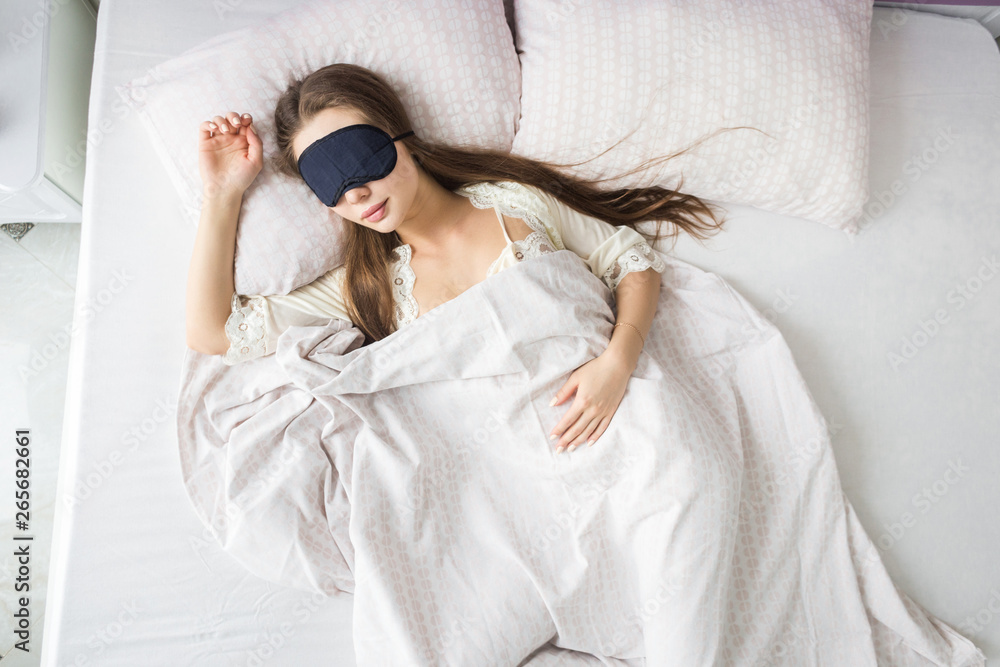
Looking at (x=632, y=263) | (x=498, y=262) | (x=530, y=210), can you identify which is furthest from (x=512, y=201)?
(x=632, y=263)

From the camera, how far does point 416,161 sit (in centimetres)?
125

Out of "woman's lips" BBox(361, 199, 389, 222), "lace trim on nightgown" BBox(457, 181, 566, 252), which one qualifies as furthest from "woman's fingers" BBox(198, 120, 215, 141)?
"lace trim on nightgown" BBox(457, 181, 566, 252)

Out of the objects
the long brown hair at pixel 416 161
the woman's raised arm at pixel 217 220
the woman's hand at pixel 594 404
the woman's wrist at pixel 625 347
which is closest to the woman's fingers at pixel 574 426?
the woman's hand at pixel 594 404

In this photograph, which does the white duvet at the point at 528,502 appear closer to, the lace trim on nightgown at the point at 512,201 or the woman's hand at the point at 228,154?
the lace trim on nightgown at the point at 512,201

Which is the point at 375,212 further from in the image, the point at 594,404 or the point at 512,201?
the point at 594,404

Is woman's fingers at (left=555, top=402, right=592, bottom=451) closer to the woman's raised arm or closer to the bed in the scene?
the bed

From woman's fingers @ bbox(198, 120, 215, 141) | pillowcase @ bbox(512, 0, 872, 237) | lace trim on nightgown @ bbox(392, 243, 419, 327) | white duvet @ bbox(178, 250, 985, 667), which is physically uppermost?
pillowcase @ bbox(512, 0, 872, 237)

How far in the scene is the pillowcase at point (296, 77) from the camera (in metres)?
1.18

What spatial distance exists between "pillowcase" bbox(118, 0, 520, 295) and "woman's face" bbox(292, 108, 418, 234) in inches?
Answer: 4.1

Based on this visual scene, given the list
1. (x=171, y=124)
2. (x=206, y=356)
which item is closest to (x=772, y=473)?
(x=206, y=356)

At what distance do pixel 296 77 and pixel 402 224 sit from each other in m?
0.36

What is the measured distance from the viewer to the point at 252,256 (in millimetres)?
1178

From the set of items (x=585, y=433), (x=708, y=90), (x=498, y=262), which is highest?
(x=708, y=90)

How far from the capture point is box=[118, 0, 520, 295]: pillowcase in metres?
1.18
